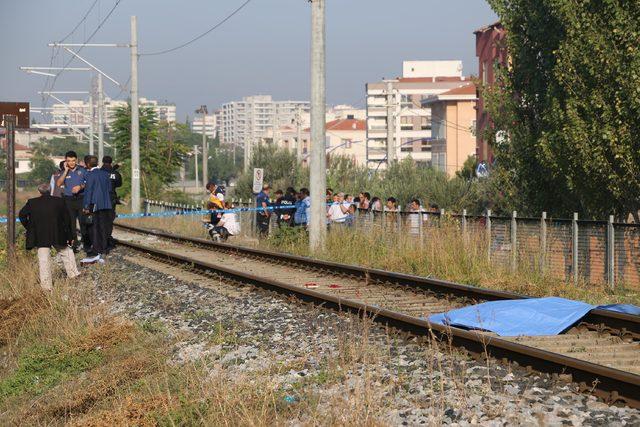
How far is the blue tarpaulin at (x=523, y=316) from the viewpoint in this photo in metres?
11.9

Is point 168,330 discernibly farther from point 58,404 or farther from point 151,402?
point 151,402

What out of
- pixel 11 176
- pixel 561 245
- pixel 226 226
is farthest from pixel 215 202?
pixel 561 245

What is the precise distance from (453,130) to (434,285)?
91034 mm

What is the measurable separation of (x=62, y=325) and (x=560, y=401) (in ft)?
23.7

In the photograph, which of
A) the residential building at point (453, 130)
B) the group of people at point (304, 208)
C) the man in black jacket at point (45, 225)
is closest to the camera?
the man in black jacket at point (45, 225)

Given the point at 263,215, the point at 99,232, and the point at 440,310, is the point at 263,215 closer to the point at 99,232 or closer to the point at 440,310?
the point at 99,232

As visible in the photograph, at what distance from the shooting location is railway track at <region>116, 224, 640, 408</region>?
8.91m

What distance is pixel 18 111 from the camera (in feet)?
70.5

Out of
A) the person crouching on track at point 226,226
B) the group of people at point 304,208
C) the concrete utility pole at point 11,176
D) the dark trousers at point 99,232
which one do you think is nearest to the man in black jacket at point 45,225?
the concrete utility pole at point 11,176

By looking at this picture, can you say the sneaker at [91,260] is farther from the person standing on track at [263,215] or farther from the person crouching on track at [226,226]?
the person standing on track at [263,215]

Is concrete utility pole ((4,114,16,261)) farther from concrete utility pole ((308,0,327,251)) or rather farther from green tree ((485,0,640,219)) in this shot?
green tree ((485,0,640,219))

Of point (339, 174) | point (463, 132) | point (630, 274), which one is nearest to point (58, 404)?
point (630, 274)

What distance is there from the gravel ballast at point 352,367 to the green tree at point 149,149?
1820 inches

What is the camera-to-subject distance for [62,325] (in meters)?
13.4
